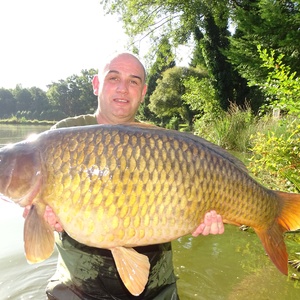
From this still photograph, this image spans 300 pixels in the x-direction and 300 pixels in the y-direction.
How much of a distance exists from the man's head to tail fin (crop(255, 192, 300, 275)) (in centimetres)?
89

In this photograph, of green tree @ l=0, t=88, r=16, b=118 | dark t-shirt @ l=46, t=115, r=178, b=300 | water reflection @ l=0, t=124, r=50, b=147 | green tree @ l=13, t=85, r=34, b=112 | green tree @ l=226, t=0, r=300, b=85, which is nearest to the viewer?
dark t-shirt @ l=46, t=115, r=178, b=300

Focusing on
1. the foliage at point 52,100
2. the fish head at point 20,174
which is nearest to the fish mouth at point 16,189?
the fish head at point 20,174

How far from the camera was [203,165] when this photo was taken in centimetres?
145

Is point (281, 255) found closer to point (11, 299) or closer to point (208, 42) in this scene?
point (11, 299)

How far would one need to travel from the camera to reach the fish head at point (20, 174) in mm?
1355

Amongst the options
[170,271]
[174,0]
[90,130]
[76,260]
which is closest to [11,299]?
[76,260]

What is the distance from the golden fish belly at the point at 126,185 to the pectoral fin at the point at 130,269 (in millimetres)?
61

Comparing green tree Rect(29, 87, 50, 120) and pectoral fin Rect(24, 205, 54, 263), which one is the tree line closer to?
pectoral fin Rect(24, 205, 54, 263)

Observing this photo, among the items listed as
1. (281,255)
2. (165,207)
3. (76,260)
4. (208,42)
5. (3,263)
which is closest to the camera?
(165,207)

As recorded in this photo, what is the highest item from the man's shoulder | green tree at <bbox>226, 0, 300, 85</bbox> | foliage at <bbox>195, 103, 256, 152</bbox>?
green tree at <bbox>226, 0, 300, 85</bbox>

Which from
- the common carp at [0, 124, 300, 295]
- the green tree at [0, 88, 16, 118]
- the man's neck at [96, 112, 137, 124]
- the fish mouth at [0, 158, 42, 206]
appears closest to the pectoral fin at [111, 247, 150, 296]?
the common carp at [0, 124, 300, 295]

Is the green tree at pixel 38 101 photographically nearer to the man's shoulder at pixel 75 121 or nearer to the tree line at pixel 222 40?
the tree line at pixel 222 40

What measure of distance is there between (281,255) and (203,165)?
1.72ft

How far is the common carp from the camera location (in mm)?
1325
